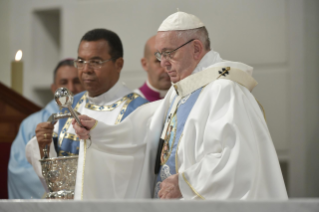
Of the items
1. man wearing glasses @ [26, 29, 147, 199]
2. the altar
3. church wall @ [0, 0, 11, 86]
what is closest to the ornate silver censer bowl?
man wearing glasses @ [26, 29, 147, 199]

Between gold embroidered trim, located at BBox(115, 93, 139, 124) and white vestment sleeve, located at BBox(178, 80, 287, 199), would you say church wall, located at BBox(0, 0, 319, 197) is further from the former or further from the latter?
white vestment sleeve, located at BBox(178, 80, 287, 199)

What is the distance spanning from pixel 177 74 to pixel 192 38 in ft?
0.83

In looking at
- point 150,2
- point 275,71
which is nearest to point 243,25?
point 275,71

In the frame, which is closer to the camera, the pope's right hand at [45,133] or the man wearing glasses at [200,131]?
the man wearing glasses at [200,131]

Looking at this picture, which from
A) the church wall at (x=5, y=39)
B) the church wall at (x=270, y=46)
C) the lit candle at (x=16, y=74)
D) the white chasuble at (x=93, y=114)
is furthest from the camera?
the church wall at (x=5, y=39)

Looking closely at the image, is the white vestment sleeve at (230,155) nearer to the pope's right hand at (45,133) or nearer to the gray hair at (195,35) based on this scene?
the gray hair at (195,35)

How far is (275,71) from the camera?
15.7 feet

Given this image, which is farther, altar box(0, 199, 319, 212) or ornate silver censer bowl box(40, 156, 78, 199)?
ornate silver censer bowl box(40, 156, 78, 199)

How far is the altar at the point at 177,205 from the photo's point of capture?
1.07 metres

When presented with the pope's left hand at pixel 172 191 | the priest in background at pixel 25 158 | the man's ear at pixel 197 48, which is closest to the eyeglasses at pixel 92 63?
the man's ear at pixel 197 48

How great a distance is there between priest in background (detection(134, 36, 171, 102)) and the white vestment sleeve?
1.56m

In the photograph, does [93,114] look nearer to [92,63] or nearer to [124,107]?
[124,107]

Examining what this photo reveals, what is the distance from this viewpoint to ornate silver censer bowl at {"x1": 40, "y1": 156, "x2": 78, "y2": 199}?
248 cm

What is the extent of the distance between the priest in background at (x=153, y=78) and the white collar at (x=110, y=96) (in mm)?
805
